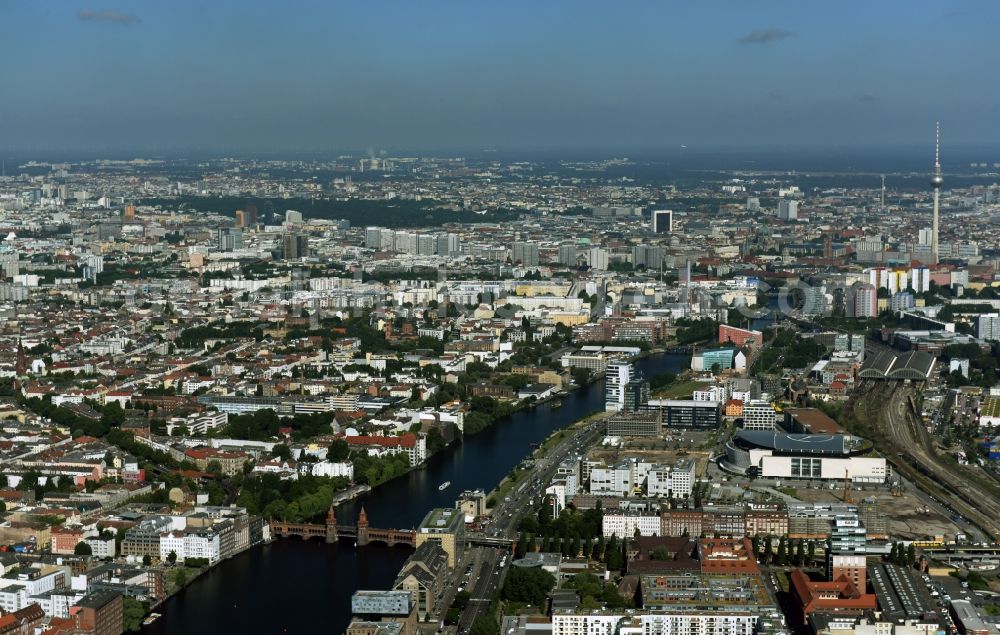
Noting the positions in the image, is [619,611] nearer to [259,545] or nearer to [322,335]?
[259,545]

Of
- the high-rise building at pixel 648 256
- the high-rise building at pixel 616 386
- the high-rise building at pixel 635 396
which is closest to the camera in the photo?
the high-rise building at pixel 635 396

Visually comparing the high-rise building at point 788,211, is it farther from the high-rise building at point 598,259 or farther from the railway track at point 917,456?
the railway track at point 917,456

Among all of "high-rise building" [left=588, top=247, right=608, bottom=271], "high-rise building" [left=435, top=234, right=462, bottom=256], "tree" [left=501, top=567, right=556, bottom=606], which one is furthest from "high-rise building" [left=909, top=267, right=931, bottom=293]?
"tree" [left=501, top=567, right=556, bottom=606]

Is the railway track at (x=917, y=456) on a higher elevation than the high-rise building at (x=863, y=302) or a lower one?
lower

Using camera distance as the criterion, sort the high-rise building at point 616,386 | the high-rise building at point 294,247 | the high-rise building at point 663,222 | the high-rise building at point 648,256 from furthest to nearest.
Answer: the high-rise building at point 663,222
the high-rise building at point 294,247
the high-rise building at point 648,256
the high-rise building at point 616,386

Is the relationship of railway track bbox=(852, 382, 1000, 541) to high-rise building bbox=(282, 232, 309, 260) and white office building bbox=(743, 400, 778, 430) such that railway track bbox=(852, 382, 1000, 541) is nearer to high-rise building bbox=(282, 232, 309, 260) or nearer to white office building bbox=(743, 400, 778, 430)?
white office building bbox=(743, 400, 778, 430)

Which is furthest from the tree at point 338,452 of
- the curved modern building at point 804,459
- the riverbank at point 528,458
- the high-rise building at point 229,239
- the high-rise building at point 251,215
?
the high-rise building at point 251,215

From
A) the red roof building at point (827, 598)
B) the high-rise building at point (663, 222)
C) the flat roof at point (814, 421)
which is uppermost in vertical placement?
the high-rise building at point (663, 222)
